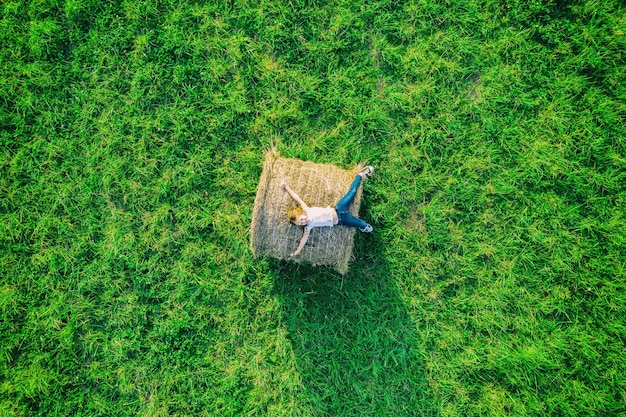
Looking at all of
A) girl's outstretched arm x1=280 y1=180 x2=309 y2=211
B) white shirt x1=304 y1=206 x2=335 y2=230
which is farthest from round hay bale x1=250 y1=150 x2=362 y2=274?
white shirt x1=304 y1=206 x2=335 y2=230

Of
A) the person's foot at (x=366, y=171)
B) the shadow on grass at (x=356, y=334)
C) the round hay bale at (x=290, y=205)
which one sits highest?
the person's foot at (x=366, y=171)

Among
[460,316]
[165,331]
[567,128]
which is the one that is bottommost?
[165,331]

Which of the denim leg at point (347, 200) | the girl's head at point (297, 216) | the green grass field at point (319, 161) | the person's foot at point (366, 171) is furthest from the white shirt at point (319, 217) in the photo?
the green grass field at point (319, 161)

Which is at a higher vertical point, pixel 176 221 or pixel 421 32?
pixel 421 32

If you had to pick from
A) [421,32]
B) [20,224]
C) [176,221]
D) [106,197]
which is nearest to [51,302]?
[20,224]

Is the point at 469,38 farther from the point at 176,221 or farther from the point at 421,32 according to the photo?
the point at 176,221

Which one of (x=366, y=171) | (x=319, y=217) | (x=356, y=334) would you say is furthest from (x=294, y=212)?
(x=356, y=334)

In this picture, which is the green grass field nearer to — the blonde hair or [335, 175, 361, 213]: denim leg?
[335, 175, 361, 213]: denim leg

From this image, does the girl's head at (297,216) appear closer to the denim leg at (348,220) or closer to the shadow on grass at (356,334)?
the denim leg at (348,220)
